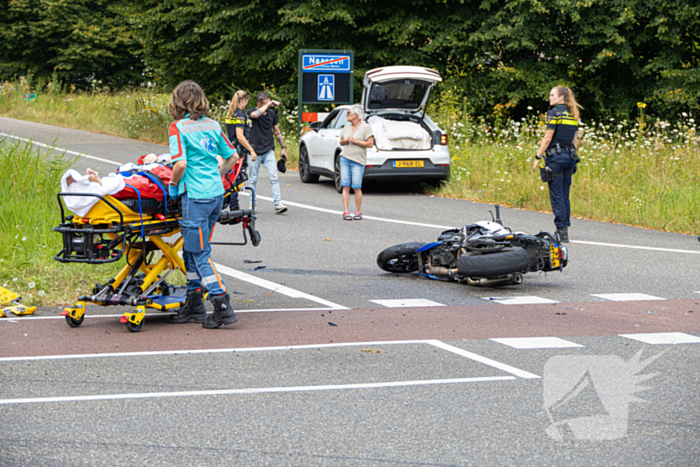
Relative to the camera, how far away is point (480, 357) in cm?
621

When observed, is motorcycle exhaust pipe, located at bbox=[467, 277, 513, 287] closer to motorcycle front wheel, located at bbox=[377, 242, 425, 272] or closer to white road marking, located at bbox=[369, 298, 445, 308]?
white road marking, located at bbox=[369, 298, 445, 308]

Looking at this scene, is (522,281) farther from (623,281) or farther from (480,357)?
(480,357)

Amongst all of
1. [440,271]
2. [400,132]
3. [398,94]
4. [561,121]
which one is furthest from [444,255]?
[398,94]

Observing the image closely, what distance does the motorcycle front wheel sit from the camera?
31.9 feet

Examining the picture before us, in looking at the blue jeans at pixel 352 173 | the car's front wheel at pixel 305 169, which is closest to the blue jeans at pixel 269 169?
the blue jeans at pixel 352 173

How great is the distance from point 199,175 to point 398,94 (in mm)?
10933

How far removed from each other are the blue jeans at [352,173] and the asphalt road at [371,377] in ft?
13.6

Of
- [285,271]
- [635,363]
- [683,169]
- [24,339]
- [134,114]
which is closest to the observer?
[635,363]

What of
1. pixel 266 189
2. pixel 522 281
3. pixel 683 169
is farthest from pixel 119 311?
pixel 683 169

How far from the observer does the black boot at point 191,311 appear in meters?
7.31

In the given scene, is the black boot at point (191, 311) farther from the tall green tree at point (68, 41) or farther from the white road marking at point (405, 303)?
the tall green tree at point (68, 41)

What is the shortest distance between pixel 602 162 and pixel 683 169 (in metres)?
1.59

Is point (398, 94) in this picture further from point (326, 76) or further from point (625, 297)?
point (625, 297)

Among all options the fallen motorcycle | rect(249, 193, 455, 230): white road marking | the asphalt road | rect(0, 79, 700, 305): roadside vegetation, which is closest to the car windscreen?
rect(0, 79, 700, 305): roadside vegetation
